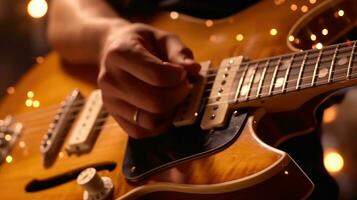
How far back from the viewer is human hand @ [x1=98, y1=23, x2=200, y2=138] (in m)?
0.73

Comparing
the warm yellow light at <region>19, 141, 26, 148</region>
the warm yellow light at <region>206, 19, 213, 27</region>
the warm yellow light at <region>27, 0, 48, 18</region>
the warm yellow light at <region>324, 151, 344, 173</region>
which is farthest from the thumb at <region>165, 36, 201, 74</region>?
the warm yellow light at <region>27, 0, 48, 18</region>

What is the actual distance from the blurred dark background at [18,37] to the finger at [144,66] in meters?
0.98

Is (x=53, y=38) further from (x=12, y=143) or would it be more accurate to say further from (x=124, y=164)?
(x=124, y=164)

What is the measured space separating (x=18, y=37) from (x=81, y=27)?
31.5 inches

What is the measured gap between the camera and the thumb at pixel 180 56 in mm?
776

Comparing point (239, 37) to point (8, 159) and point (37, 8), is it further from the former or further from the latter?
Answer: point (37, 8)

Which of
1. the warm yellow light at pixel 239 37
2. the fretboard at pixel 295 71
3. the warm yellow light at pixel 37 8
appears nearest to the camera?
the fretboard at pixel 295 71

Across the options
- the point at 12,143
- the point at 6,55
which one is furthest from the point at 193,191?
the point at 6,55

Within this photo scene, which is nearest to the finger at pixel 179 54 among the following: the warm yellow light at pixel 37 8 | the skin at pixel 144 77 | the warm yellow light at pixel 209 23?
the skin at pixel 144 77

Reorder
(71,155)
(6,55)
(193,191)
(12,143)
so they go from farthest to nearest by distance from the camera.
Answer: (6,55) < (12,143) < (71,155) < (193,191)

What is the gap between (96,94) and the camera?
3.12ft

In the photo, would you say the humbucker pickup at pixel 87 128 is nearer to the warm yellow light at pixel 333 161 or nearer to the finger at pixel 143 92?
the finger at pixel 143 92

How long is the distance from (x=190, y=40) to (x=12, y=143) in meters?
0.37

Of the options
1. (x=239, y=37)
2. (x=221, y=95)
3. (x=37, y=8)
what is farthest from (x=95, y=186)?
(x=37, y=8)
